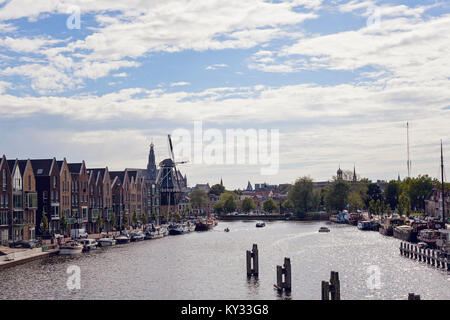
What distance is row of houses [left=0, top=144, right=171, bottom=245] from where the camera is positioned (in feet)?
326

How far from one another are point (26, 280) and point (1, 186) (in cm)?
3846

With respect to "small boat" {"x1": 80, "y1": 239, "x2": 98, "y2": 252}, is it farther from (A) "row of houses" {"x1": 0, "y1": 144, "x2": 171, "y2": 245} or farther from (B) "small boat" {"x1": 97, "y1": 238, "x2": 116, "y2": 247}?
(A) "row of houses" {"x1": 0, "y1": 144, "x2": 171, "y2": 245}

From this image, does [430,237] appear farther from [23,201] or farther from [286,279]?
[23,201]

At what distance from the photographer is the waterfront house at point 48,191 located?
113250mm

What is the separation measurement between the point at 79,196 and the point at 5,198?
3022 centimetres

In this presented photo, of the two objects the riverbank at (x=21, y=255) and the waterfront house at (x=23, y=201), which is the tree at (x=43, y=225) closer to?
the waterfront house at (x=23, y=201)

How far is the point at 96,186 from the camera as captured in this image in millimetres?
137125

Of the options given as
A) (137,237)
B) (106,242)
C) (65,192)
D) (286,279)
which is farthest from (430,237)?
(65,192)

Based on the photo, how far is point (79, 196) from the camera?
127625mm

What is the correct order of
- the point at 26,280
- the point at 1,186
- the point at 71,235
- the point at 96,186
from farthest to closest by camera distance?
the point at 96,186 → the point at 71,235 → the point at 1,186 → the point at 26,280
